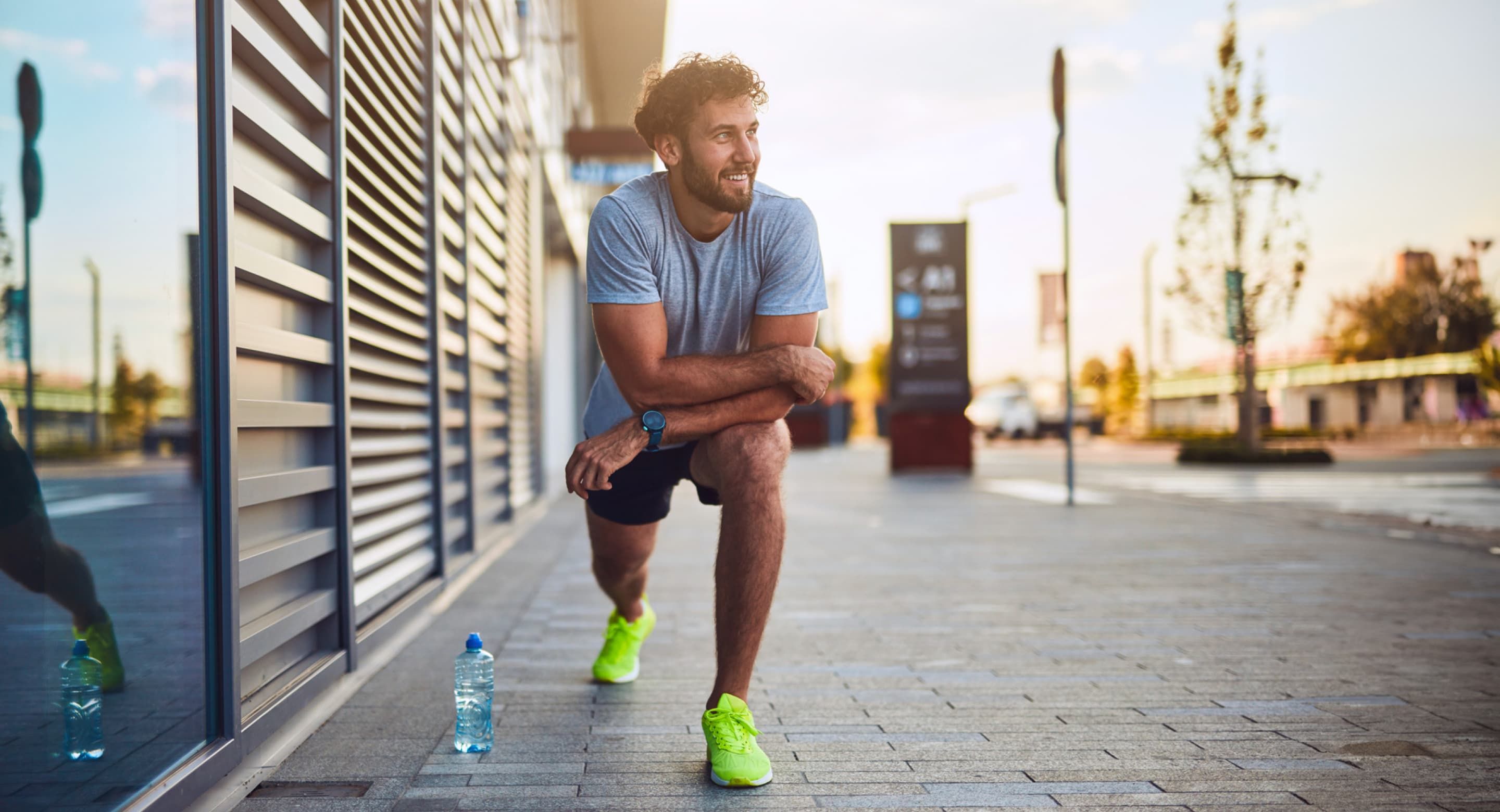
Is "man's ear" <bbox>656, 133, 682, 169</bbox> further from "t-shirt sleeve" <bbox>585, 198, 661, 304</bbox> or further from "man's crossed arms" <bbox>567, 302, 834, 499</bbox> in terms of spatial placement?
"man's crossed arms" <bbox>567, 302, 834, 499</bbox>

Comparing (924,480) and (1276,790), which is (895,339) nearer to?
(924,480)

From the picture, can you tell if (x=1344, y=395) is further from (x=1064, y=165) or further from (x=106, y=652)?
(x=106, y=652)

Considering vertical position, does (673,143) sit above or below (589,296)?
above

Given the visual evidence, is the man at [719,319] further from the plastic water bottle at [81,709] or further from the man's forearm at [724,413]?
the plastic water bottle at [81,709]

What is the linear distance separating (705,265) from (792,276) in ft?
0.73

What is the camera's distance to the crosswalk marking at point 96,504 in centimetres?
307

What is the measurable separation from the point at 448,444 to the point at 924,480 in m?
9.68

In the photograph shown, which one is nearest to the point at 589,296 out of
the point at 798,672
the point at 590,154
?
the point at 798,672

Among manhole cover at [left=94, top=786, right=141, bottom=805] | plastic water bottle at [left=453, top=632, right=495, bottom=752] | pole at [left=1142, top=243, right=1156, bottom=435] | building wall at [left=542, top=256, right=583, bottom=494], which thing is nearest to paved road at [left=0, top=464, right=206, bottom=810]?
manhole cover at [left=94, top=786, right=141, bottom=805]

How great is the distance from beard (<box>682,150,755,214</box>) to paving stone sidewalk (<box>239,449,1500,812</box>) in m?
1.33

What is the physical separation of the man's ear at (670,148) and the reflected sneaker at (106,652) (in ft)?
5.70

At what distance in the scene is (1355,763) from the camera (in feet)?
8.68

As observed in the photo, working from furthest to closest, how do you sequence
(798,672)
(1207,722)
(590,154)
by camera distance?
(590,154) < (798,672) < (1207,722)

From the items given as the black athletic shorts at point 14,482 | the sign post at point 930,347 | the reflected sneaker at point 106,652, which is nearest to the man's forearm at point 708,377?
the black athletic shorts at point 14,482
